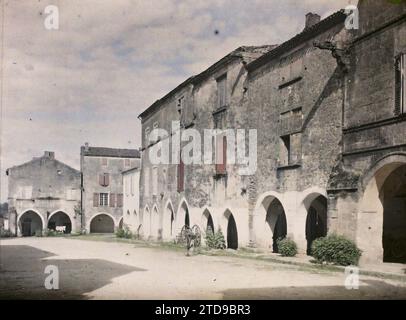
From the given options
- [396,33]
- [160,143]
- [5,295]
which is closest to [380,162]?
[396,33]

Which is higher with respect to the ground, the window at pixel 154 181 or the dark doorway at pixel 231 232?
the window at pixel 154 181

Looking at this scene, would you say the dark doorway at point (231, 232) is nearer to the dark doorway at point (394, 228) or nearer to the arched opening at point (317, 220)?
the arched opening at point (317, 220)

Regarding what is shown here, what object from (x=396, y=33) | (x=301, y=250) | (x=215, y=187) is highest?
(x=396, y=33)

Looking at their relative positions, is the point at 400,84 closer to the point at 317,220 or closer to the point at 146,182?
the point at 317,220

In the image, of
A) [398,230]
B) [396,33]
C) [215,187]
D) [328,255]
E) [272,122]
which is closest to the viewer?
[396,33]

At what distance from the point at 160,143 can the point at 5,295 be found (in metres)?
23.9

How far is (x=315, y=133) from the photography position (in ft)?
55.5

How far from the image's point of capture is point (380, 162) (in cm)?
1368

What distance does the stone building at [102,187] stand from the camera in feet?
166

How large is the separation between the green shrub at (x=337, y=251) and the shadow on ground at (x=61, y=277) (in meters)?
5.69

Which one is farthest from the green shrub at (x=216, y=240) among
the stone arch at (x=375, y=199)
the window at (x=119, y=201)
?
the window at (x=119, y=201)

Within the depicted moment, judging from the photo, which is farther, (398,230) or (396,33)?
(398,230)

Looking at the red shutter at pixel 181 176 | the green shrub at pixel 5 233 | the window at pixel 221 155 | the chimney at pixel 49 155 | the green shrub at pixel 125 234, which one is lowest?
the green shrub at pixel 5 233

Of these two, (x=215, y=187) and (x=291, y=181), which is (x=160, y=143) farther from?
(x=291, y=181)
